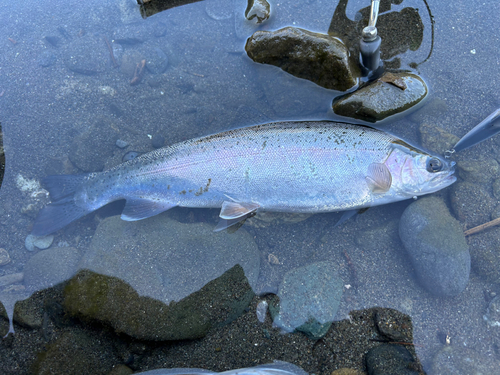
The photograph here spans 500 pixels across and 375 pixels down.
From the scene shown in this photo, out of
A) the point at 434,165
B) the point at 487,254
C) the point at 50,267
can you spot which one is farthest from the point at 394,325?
the point at 50,267

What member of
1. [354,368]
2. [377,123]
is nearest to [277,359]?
[354,368]

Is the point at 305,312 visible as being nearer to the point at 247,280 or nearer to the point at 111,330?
the point at 247,280

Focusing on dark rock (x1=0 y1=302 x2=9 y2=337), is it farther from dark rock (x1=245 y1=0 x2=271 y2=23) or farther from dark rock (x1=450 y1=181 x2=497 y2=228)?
dark rock (x1=450 y1=181 x2=497 y2=228)

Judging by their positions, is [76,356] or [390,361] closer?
[390,361]

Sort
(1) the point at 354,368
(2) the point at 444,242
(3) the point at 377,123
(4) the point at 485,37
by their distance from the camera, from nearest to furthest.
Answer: (1) the point at 354,368
(2) the point at 444,242
(3) the point at 377,123
(4) the point at 485,37

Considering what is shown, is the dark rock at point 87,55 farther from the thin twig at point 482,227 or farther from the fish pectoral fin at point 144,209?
the thin twig at point 482,227

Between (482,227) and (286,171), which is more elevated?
(286,171)

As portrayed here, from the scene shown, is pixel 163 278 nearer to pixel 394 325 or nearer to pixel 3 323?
pixel 3 323
